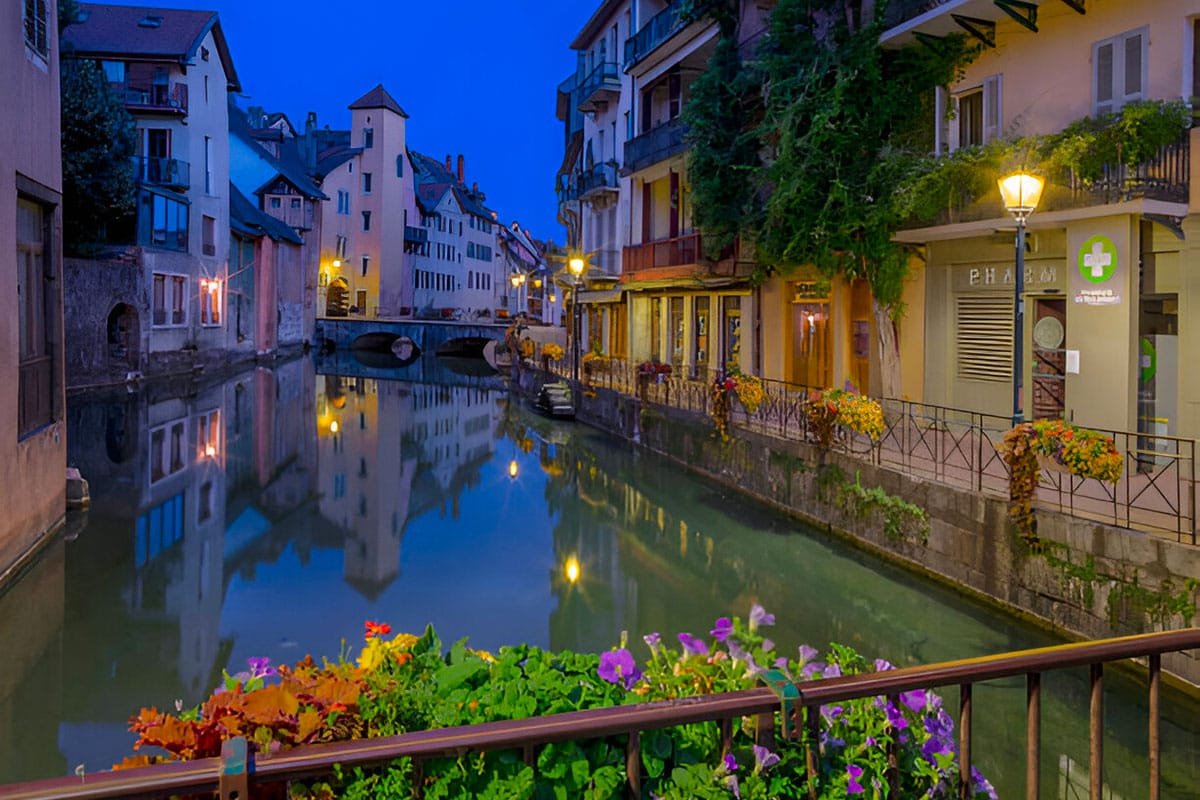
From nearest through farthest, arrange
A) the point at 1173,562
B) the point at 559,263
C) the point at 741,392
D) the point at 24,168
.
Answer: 1. the point at 1173,562
2. the point at 24,168
3. the point at 741,392
4. the point at 559,263

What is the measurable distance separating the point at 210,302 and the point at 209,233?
321 centimetres

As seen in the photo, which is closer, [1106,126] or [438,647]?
[438,647]

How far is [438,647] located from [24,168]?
11.5 m

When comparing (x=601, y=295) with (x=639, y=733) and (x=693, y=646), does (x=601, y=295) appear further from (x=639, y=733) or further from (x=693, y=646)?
(x=639, y=733)

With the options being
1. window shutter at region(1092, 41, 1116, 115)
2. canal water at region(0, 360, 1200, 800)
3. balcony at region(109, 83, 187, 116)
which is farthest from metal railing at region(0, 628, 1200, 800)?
balcony at region(109, 83, 187, 116)

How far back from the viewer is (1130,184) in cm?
1396

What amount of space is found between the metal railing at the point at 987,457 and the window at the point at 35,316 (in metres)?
11.3

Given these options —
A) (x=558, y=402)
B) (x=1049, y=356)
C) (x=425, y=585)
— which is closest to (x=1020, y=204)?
(x=1049, y=356)

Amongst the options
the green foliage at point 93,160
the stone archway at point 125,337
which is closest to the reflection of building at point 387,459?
the stone archway at point 125,337

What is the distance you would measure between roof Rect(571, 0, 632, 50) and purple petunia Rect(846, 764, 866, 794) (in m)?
35.7

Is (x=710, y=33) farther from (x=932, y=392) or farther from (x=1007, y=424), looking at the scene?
(x=1007, y=424)

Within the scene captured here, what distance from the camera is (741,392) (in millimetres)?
19859

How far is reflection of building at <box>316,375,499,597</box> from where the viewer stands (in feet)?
50.9

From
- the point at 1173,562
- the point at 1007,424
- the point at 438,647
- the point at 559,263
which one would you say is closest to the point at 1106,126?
the point at 1007,424
